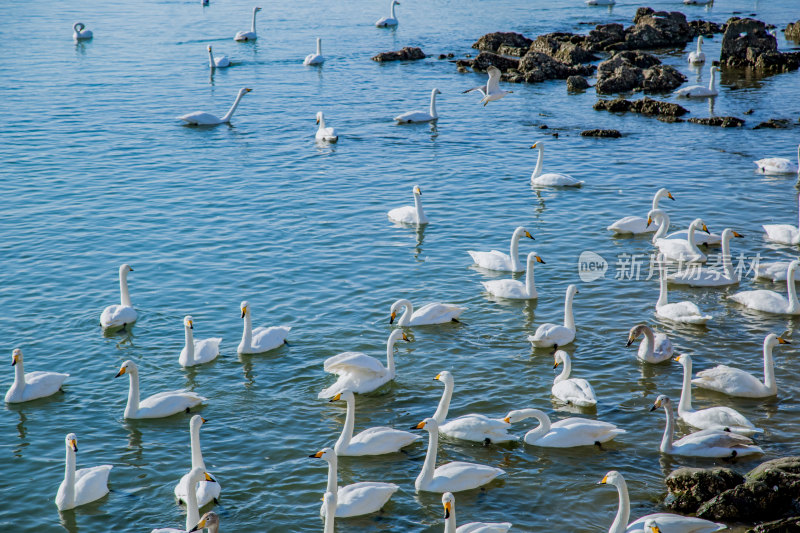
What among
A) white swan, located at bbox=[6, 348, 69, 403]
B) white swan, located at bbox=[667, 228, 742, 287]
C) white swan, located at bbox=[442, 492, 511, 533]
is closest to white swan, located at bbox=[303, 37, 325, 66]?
white swan, located at bbox=[667, 228, 742, 287]

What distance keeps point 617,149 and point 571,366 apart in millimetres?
14588

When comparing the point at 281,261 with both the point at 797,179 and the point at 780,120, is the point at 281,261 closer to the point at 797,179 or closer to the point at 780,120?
the point at 797,179

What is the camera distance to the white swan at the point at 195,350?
46.9 feet

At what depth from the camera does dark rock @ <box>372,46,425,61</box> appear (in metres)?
43.3

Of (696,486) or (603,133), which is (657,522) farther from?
(603,133)

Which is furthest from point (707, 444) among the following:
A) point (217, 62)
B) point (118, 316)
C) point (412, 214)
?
point (217, 62)

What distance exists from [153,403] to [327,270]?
6.46m

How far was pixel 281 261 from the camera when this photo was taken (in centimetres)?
1917

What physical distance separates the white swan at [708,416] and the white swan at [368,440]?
13.3 feet

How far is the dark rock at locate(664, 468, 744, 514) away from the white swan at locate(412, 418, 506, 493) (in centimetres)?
214

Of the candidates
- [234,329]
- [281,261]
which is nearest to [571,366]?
[234,329]

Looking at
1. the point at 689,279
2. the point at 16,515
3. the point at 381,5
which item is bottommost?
the point at 16,515

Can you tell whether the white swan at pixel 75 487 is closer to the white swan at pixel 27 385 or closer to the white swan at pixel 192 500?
the white swan at pixel 192 500

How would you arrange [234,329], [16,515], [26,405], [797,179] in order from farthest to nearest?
[797,179], [234,329], [26,405], [16,515]
